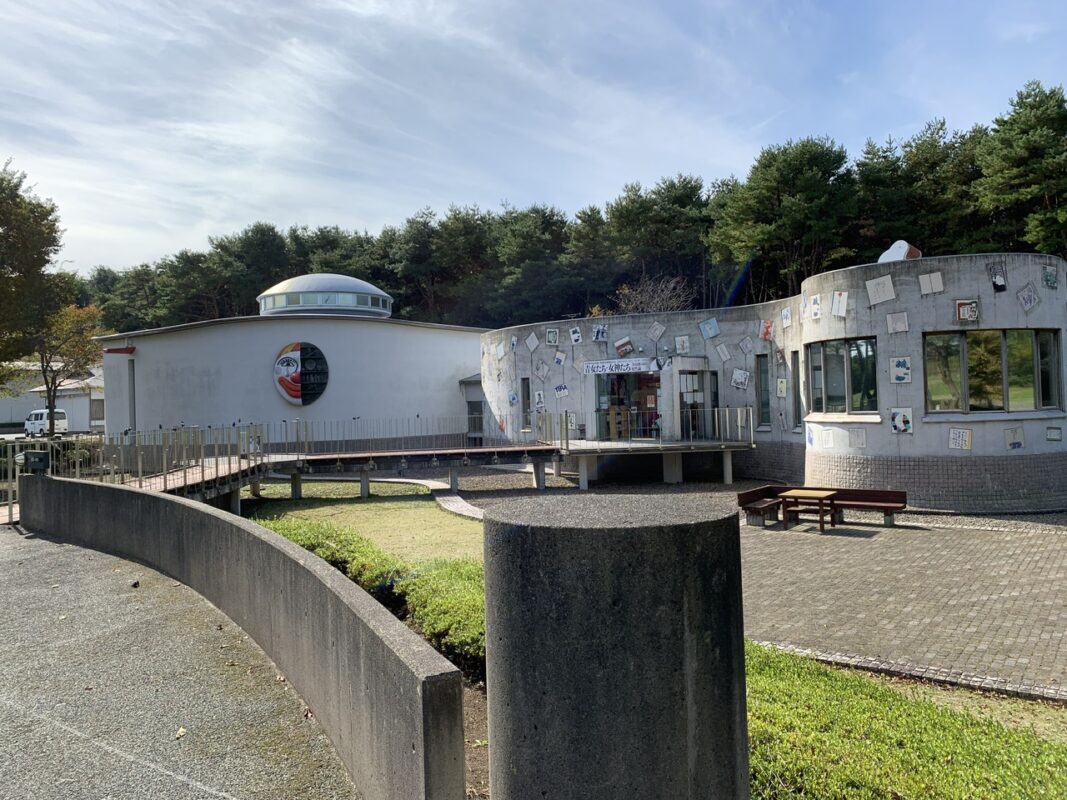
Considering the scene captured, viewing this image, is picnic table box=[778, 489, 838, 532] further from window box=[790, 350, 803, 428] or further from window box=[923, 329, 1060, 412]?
window box=[790, 350, 803, 428]

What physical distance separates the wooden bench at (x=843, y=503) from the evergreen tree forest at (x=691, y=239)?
2380 centimetres

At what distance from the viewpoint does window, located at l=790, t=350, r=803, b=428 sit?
1864 cm

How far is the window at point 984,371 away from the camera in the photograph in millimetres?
14594

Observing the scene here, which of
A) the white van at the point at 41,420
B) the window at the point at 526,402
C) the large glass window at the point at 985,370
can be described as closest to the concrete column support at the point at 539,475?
the window at the point at 526,402

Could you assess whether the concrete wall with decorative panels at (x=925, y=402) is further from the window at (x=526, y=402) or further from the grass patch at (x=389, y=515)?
the window at (x=526, y=402)

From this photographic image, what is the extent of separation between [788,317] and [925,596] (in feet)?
36.4

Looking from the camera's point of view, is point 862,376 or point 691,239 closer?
point 862,376

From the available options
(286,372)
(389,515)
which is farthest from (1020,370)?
(286,372)

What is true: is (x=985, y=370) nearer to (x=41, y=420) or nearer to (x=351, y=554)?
(x=351, y=554)

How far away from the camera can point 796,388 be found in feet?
61.5

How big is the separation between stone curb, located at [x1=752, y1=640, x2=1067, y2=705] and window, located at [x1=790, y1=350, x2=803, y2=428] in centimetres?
1268

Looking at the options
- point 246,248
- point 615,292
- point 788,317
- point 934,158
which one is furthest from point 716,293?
point 246,248

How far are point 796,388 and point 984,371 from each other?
4618 mm

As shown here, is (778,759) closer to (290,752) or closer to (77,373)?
(290,752)
